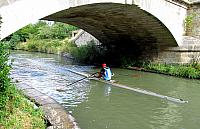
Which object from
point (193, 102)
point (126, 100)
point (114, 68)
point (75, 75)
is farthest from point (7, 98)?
point (114, 68)

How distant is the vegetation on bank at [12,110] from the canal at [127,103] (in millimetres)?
1333

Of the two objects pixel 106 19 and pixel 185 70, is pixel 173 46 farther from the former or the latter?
pixel 106 19

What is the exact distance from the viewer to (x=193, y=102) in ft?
35.9

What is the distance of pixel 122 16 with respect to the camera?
54.5 ft

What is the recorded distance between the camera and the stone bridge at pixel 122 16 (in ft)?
32.8

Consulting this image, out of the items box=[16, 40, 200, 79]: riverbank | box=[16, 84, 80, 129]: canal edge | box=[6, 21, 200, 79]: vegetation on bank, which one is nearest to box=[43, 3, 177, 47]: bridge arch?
box=[6, 21, 200, 79]: vegetation on bank

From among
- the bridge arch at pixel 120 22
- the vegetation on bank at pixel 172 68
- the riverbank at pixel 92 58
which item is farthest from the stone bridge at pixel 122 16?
the riverbank at pixel 92 58

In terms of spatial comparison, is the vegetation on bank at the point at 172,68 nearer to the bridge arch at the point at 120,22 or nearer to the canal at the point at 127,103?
the canal at the point at 127,103

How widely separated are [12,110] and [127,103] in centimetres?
473

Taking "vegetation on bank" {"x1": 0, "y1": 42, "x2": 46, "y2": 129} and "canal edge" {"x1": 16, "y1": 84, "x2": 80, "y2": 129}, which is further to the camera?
"canal edge" {"x1": 16, "y1": 84, "x2": 80, "y2": 129}

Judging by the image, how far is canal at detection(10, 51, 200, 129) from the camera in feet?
27.1

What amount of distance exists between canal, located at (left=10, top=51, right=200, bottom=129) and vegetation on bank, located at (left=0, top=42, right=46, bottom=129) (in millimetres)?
1333

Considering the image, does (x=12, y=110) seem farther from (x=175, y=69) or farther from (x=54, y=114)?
(x=175, y=69)

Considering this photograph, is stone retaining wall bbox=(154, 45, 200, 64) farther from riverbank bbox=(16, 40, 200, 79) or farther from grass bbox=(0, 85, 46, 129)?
grass bbox=(0, 85, 46, 129)
